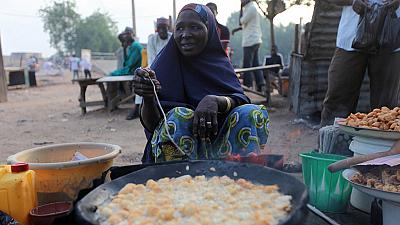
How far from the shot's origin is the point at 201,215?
1204 millimetres

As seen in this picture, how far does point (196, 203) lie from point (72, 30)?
54.9m

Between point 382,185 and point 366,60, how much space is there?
2251mm

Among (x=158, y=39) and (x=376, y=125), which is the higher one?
(x=158, y=39)

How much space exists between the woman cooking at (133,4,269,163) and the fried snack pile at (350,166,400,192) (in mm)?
596

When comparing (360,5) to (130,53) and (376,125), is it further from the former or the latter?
(130,53)

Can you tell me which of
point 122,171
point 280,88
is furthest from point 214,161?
point 280,88

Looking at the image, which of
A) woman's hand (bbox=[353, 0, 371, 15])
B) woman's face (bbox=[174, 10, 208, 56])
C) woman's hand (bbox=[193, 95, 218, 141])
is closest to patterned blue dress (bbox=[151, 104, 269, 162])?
woman's hand (bbox=[193, 95, 218, 141])

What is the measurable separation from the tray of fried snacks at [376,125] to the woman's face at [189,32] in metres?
0.96

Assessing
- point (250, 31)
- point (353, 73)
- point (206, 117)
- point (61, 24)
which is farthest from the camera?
point (61, 24)

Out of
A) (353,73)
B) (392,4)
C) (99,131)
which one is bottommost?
(99,131)

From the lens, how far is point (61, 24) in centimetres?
5078

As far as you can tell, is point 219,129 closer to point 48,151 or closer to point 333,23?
point 48,151

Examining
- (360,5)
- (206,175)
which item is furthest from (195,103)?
(360,5)

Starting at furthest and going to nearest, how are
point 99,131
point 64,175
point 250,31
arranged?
point 250,31, point 99,131, point 64,175
